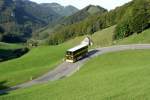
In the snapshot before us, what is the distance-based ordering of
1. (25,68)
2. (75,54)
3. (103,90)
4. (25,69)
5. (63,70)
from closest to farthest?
(103,90)
(63,70)
(75,54)
(25,69)
(25,68)

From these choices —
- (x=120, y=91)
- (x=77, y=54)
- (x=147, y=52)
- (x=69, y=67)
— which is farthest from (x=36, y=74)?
(x=120, y=91)

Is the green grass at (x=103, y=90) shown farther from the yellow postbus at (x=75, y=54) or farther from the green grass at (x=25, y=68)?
the yellow postbus at (x=75, y=54)

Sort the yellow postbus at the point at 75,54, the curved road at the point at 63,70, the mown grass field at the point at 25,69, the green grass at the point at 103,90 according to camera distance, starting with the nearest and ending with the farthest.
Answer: the green grass at the point at 103,90
the curved road at the point at 63,70
the mown grass field at the point at 25,69
the yellow postbus at the point at 75,54

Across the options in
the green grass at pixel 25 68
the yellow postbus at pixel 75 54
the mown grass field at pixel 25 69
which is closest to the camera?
the mown grass field at pixel 25 69

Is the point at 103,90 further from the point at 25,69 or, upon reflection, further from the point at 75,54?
the point at 25,69

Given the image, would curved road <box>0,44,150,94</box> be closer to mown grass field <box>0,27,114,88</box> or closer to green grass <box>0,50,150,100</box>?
mown grass field <box>0,27,114,88</box>

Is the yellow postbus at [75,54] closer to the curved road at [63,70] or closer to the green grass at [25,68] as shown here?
the curved road at [63,70]

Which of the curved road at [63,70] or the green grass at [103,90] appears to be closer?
the green grass at [103,90]

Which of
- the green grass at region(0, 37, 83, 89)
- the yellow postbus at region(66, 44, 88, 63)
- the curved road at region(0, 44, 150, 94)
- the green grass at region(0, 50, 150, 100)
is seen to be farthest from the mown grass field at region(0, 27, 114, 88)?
the green grass at region(0, 50, 150, 100)

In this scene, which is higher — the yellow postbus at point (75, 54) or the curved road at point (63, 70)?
the yellow postbus at point (75, 54)

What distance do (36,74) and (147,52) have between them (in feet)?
72.6

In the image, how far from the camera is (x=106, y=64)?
60875 mm

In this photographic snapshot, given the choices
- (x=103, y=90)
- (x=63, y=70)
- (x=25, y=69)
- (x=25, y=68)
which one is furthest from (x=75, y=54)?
(x=103, y=90)

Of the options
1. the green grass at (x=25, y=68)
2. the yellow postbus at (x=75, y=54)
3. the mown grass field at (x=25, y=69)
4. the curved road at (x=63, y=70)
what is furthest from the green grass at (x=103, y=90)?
the yellow postbus at (x=75, y=54)
